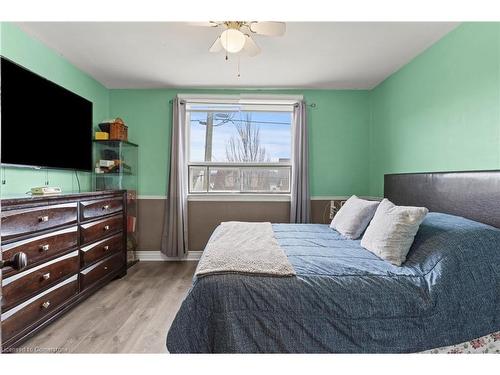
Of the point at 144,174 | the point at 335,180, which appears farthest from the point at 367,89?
the point at 144,174

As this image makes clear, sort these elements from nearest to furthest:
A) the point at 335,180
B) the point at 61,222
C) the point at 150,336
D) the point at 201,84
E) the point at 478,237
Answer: the point at 478,237, the point at 150,336, the point at 61,222, the point at 201,84, the point at 335,180

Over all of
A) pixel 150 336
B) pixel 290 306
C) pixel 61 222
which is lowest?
pixel 150 336

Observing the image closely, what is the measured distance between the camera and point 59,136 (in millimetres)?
2865

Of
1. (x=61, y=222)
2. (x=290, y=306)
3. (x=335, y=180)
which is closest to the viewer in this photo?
(x=290, y=306)

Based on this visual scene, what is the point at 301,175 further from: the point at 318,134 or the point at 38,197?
the point at 38,197

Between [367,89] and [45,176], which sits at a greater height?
[367,89]

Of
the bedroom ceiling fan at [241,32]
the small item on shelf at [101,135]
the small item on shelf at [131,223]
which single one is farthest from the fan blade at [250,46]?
the small item on shelf at [131,223]

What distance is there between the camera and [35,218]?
6.75 feet

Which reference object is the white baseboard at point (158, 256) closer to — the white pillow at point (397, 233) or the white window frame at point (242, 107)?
the white window frame at point (242, 107)

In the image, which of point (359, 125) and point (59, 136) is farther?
point (359, 125)

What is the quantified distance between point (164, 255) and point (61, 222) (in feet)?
6.33

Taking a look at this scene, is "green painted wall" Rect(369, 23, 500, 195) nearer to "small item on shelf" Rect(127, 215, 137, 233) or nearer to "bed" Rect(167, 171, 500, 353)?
"bed" Rect(167, 171, 500, 353)

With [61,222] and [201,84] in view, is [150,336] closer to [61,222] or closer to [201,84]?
[61,222]

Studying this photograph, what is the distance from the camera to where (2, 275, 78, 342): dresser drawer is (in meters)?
1.85
